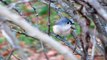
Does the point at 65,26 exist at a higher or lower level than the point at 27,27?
lower

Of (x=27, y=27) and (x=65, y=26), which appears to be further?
(x=65, y=26)

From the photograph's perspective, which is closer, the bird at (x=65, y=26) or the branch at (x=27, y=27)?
the branch at (x=27, y=27)

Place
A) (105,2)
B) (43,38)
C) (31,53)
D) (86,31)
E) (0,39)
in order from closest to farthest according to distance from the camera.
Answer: (43,38) < (86,31) < (105,2) < (31,53) < (0,39)

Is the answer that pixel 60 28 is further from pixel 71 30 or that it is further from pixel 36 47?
pixel 36 47

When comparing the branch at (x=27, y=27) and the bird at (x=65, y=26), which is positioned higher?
the branch at (x=27, y=27)

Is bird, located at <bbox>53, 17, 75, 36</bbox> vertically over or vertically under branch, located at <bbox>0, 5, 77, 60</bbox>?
under

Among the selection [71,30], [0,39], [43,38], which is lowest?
[0,39]

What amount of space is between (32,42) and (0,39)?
0.51 metres

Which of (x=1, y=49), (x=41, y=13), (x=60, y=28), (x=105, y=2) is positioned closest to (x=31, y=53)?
(x=1, y=49)

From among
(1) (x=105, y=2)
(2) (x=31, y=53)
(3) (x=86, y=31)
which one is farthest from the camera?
(2) (x=31, y=53)

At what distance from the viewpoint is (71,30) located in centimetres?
153

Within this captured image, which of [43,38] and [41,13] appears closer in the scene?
[43,38]

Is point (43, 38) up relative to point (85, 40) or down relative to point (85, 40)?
up

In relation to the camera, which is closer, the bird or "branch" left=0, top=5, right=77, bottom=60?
"branch" left=0, top=5, right=77, bottom=60
